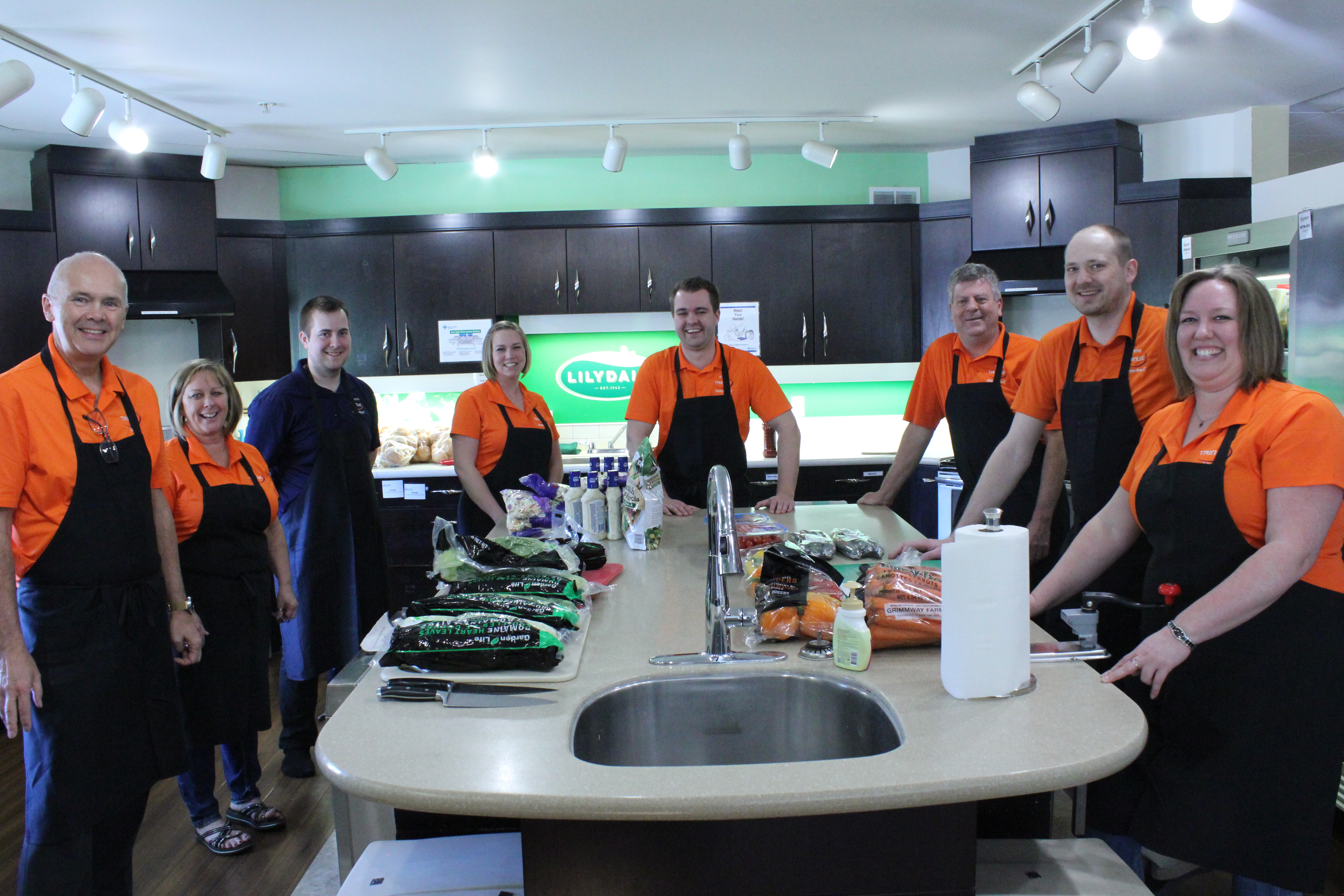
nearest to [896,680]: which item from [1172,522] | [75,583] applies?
[1172,522]

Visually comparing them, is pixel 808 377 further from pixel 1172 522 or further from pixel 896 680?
pixel 896 680

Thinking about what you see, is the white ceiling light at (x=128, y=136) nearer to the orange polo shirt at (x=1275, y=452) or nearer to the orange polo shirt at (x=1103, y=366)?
the orange polo shirt at (x=1103, y=366)

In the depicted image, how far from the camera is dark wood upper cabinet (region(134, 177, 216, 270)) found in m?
4.98

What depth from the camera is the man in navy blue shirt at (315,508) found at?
10.4 ft

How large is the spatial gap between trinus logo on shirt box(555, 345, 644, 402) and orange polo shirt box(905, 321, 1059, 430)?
2.76 meters

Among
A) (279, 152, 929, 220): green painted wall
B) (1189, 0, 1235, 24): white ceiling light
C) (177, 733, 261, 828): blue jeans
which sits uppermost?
(279, 152, 929, 220): green painted wall

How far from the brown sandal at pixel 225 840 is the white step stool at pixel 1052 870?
159 centimetres

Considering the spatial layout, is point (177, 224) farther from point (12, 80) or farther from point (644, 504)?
point (644, 504)

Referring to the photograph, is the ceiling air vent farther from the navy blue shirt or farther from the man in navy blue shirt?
the navy blue shirt

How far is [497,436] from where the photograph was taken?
350cm

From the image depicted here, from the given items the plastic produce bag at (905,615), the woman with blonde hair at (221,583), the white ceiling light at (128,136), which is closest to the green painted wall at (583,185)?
the white ceiling light at (128,136)

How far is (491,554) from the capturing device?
6.45 feet

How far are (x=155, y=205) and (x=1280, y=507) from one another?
17.9ft

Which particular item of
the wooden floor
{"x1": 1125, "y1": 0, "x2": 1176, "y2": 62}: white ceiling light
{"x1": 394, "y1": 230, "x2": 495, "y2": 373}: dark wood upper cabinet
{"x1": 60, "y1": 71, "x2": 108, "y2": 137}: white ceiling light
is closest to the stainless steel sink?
the wooden floor
